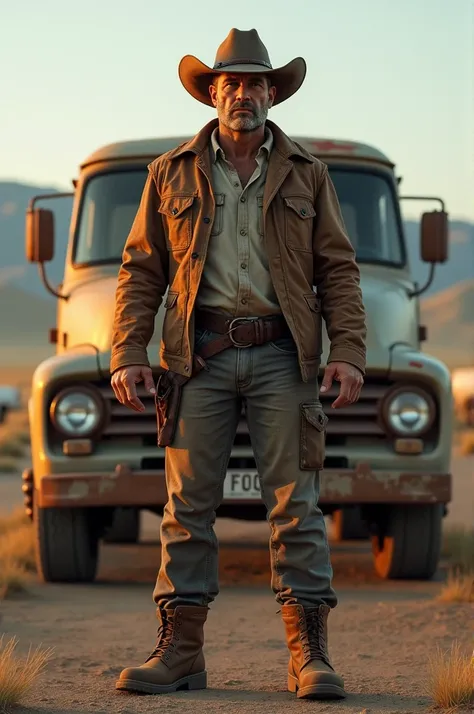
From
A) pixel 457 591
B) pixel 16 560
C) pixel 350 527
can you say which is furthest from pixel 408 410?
pixel 350 527

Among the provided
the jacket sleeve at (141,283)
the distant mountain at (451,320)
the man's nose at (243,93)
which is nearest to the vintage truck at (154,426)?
the jacket sleeve at (141,283)

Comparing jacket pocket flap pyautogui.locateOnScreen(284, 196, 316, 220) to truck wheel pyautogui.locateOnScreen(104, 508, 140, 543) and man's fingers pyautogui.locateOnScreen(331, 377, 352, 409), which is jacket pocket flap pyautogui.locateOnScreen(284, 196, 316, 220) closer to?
man's fingers pyautogui.locateOnScreen(331, 377, 352, 409)

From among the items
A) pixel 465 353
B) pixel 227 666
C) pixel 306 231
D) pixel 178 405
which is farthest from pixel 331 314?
pixel 465 353

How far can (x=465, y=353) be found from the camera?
442 ft

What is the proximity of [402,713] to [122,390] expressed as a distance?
1479 mm

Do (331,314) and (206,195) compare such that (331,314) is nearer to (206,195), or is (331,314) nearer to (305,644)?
(206,195)

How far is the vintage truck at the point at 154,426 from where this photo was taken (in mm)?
7973

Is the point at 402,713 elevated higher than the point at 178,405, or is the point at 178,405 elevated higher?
the point at 178,405

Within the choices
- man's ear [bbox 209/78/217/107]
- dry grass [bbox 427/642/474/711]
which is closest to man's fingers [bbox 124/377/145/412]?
man's ear [bbox 209/78/217/107]

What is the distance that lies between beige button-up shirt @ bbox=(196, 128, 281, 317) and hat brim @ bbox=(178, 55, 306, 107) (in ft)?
1.24

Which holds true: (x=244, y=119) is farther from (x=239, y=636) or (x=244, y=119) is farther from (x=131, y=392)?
(x=239, y=636)

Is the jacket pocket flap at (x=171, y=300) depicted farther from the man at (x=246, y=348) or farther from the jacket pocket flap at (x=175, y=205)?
the jacket pocket flap at (x=175, y=205)

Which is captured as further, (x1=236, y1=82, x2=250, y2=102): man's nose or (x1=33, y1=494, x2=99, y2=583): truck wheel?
(x1=33, y1=494, x2=99, y2=583): truck wheel

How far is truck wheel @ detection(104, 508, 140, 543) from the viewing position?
10886 mm
